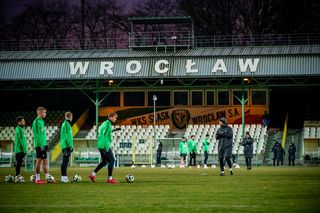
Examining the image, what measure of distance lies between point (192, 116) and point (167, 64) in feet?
25.5

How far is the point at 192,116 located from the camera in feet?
196

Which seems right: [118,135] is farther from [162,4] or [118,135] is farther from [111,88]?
[162,4]

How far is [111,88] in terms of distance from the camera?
187ft

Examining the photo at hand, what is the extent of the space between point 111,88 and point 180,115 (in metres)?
6.14

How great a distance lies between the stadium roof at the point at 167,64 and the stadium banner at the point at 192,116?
245 inches

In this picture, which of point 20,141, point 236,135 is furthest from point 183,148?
point 20,141

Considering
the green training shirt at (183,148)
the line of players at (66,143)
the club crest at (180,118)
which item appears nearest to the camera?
the line of players at (66,143)

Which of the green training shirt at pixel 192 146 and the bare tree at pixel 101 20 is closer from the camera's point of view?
the green training shirt at pixel 192 146

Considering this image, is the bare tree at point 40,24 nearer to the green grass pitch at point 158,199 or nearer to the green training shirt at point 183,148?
the green training shirt at point 183,148

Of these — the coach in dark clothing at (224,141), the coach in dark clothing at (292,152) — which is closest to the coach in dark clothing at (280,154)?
the coach in dark clothing at (292,152)

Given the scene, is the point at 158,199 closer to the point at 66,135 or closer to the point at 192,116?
the point at 66,135

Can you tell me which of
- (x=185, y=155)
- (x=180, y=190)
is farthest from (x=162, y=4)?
(x=180, y=190)

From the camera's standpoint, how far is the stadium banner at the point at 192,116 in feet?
193

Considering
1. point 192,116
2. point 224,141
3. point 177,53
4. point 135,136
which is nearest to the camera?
point 224,141
